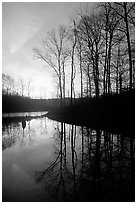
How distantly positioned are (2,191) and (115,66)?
3299 cm

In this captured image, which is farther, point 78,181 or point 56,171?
point 56,171

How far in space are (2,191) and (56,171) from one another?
6.05ft

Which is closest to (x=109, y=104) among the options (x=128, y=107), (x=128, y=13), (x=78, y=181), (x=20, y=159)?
(x=128, y=107)

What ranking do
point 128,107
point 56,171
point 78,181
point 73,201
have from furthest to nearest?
point 128,107 < point 56,171 < point 78,181 < point 73,201

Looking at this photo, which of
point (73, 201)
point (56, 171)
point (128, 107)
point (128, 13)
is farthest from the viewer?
point (128, 13)

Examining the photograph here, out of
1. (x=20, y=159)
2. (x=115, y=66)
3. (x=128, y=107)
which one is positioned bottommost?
(x=20, y=159)

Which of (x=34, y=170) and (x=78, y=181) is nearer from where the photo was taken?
(x=78, y=181)

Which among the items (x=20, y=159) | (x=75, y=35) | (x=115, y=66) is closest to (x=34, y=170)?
(x=20, y=159)

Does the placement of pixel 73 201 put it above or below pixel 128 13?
below

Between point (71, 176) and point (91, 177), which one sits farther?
point (71, 176)

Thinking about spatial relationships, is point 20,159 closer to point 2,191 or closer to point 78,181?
point 2,191

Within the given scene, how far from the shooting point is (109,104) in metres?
17.8

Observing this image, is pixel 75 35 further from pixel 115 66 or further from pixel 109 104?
pixel 109 104

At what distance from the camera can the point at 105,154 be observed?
719cm
